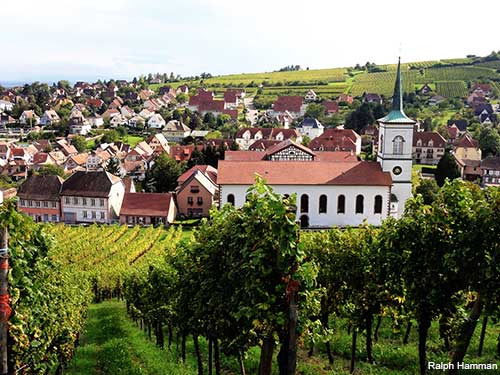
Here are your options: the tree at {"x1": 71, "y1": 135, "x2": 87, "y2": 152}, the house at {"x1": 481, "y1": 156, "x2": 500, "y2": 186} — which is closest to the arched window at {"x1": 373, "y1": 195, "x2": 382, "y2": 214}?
the house at {"x1": 481, "y1": 156, "x2": 500, "y2": 186}

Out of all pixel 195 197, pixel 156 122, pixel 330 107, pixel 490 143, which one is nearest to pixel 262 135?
pixel 490 143

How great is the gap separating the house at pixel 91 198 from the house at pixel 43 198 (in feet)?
3.01

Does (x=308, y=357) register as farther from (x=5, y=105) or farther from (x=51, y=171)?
(x=5, y=105)

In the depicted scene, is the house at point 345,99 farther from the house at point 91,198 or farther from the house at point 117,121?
the house at point 91,198

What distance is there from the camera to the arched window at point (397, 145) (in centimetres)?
5331

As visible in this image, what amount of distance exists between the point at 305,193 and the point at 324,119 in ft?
289

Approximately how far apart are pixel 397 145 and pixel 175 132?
274 ft

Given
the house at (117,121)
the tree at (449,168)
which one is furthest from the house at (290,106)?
the tree at (449,168)

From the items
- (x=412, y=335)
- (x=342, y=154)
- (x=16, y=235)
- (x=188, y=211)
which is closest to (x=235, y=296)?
(x=16, y=235)

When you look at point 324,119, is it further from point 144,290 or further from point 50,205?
point 144,290

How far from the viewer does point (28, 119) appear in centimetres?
15388

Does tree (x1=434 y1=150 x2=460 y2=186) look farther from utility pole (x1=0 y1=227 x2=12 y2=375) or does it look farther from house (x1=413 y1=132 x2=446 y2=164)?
utility pole (x1=0 y1=227 x2=12 y2=375)

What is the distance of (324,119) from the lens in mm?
138625

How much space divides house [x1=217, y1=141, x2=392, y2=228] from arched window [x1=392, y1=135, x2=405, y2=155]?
2305 mm
